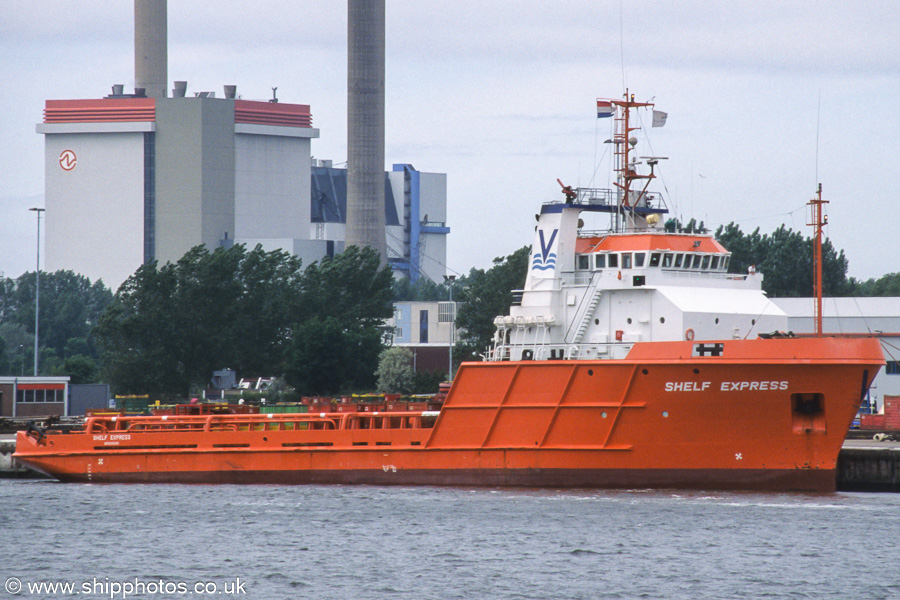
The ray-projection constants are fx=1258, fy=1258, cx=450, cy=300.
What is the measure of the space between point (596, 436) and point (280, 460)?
8.07 m

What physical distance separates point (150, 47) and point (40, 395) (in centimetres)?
5825

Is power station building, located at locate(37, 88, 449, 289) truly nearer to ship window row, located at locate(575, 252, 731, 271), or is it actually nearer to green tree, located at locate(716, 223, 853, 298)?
green tree, located at locate(716, 223, 853, 298)

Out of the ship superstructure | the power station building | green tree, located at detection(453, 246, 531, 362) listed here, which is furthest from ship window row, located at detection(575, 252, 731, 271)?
the power station building

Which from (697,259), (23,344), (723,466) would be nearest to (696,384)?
(723,466)

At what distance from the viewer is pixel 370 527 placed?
24.8m

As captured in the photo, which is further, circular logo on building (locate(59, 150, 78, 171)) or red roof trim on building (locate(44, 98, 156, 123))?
circular logo on building (locate(59, 150, 78, 171))

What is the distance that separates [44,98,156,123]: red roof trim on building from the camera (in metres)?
98.4

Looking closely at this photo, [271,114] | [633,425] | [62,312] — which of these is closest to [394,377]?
[633,425]

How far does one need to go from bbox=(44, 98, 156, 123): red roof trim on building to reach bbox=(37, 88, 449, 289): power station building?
0.08 m

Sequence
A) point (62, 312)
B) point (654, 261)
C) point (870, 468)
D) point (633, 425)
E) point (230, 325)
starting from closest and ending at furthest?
1. point (633, 425)
2. point (654, 261)
3. point (870, 468)
4. point (230, 325)
5. point (62, 312)

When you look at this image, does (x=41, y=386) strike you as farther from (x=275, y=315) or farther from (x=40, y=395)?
(x=275, y=315)

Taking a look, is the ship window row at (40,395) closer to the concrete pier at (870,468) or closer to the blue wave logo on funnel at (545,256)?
the blue wave logo on funnel at (545,256)

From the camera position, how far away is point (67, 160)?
103 metres

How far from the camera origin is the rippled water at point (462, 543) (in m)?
Result: 20.1
